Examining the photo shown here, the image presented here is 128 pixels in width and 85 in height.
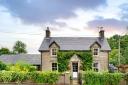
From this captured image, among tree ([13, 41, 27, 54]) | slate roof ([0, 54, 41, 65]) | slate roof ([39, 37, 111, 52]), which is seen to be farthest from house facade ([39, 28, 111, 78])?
tree ([13, 41, 27, 54])

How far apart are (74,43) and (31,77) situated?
1500 cm

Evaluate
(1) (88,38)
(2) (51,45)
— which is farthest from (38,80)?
(1) (88,38)

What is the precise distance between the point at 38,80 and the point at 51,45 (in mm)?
13288

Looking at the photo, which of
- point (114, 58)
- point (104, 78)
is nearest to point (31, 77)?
point (104, 78)

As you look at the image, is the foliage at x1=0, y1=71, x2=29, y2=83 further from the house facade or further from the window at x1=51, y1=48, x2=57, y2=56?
the window at x1=51, y1=48, x2=57, y2=56

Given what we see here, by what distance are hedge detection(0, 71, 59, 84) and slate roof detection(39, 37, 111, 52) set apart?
40.9 feet

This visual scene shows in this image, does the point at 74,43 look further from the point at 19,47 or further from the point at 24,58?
the point at 19,47

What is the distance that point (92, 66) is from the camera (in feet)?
183

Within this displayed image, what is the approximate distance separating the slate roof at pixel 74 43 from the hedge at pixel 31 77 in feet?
40.9

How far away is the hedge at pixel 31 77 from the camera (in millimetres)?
44531

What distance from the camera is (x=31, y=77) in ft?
147

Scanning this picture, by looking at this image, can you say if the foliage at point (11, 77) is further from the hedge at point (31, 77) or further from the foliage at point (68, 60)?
the foliage at point (68, 60)

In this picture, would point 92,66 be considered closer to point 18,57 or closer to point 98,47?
point 98,47

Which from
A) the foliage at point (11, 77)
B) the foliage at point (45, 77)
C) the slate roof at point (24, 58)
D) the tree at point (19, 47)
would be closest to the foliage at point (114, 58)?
the slate roof at point (24, 58)
